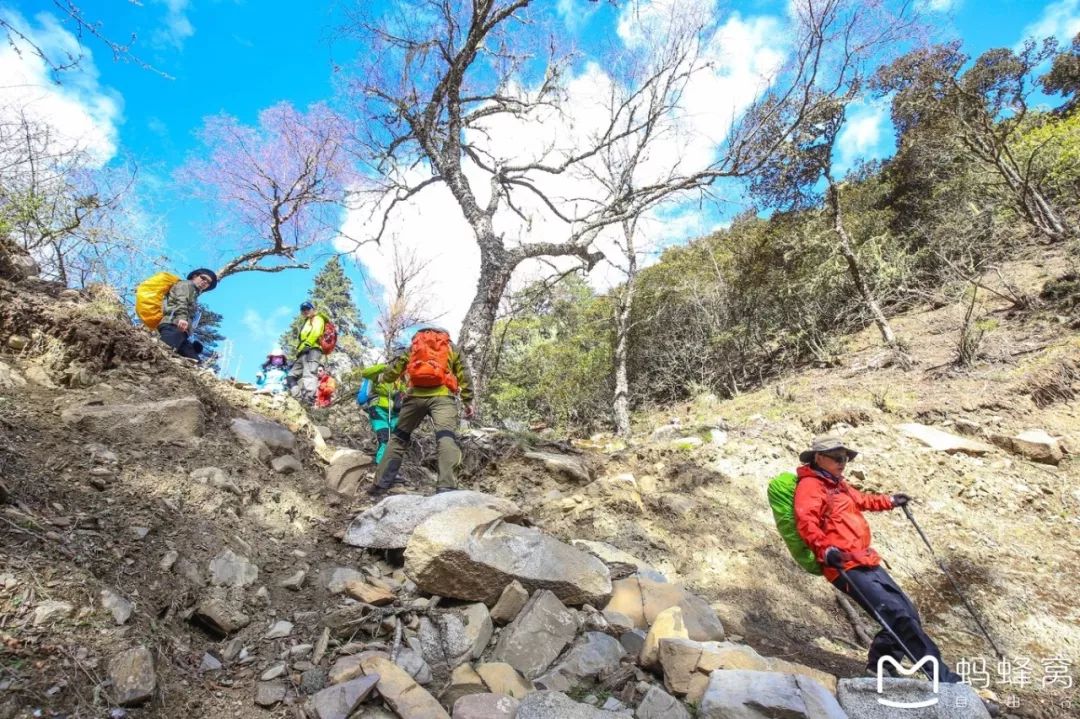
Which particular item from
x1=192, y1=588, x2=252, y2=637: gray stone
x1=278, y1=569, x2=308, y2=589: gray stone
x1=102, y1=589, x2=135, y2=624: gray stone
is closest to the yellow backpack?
x1=278, y1=569, x2=308, y2=589: gray stone

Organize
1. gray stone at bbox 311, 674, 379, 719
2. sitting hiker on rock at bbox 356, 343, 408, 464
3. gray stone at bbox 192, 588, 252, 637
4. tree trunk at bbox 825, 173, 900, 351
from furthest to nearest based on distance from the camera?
1. tree trunk at bbox 825, 173, 900, 351
2. sitting hiker on rock at bbox 356, 343, 408, 464
3. gray stone at bbox 192, 588, 252, 637
4. gray stone at bbox 311, 674, 379, 719

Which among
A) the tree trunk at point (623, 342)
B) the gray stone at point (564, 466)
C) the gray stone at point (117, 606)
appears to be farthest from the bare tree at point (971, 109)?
the gray stone at point (117, 606)

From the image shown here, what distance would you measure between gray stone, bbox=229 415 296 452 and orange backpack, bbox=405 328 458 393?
1.25m

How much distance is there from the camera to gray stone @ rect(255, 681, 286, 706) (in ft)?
6.55

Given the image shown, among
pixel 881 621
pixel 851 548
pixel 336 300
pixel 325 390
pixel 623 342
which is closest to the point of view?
pixel 881 621

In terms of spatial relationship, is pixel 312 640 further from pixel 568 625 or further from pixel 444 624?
pixel 568 625

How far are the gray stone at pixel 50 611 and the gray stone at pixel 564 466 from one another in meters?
4.48

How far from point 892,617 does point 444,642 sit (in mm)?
2699

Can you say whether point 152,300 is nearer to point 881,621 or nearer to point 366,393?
point 366,393

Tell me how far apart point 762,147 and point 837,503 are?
20.0 feet

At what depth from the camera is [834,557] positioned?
10.3ft

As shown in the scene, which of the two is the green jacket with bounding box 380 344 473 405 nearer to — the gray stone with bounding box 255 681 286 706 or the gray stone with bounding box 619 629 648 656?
the gray stone with bounding box 619 629 648 656

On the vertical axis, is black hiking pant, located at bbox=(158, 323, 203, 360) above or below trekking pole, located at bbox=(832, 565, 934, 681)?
above

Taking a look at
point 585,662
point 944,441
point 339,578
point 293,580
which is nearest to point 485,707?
point 585,662
